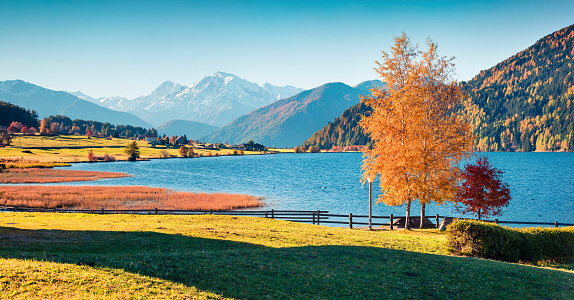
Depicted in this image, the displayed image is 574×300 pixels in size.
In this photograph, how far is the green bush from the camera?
20375mm

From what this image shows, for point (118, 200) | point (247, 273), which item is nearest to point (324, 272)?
point (247, 273)

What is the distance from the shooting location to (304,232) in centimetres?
2839

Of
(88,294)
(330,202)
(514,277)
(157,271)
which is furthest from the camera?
(330,202)

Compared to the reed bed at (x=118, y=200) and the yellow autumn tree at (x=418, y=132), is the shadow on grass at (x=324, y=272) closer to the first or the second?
the yellow autumn tree at (x=418, y=132)

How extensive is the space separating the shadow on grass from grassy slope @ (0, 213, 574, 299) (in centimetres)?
4

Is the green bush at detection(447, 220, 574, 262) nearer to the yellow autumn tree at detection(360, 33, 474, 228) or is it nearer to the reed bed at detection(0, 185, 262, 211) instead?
the yellow autumn tree at detection(360, 33, 474, 228)

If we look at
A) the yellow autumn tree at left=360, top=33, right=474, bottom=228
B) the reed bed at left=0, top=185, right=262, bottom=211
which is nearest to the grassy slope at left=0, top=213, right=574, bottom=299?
the yellow autumn tree at left=360, top=33, right=474, bottom=228

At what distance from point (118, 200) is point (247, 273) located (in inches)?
2019

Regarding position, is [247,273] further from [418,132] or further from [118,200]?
[118,200]

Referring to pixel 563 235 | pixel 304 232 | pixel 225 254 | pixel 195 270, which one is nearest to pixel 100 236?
pixel 225 254

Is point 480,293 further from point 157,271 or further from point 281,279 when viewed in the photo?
point 157,271

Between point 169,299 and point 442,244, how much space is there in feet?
65.7

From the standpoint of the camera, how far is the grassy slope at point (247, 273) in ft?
38.5

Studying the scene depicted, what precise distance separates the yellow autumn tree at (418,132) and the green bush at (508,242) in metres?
10.7
